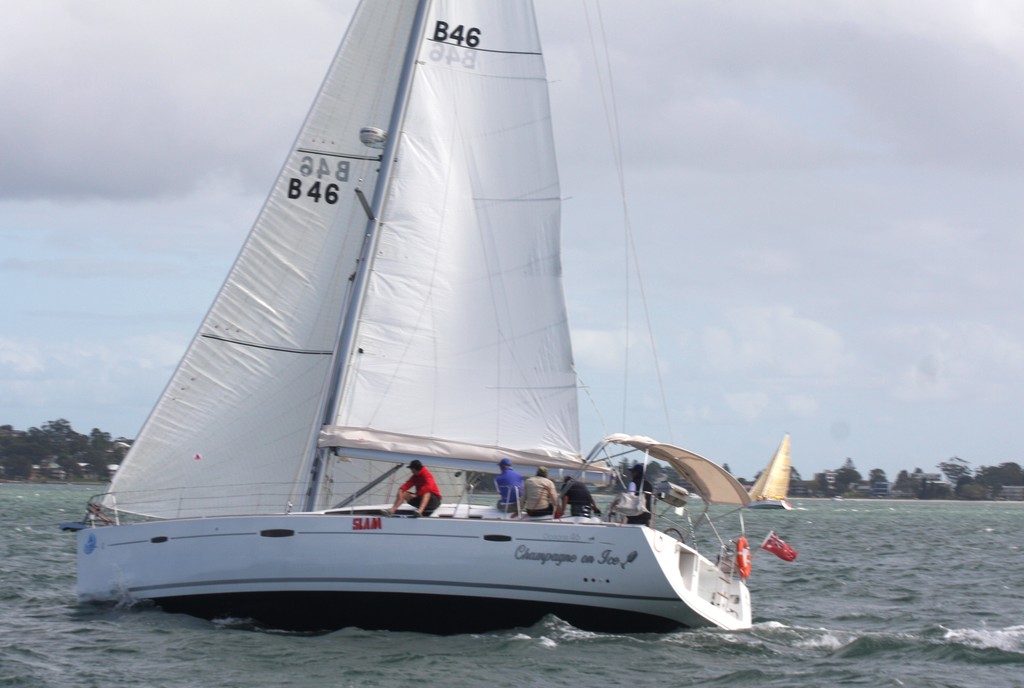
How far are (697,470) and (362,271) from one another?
4.75 metres

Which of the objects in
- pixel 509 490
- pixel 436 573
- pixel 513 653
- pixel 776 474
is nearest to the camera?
pixel 513 653

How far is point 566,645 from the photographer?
45.0ft

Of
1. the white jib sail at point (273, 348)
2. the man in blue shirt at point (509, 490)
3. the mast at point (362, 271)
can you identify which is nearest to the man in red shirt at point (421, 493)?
the man in blue shirt at point (509, 490)

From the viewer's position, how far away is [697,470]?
54.1 feet

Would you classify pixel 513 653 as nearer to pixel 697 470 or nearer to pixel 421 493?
pixel 421 493

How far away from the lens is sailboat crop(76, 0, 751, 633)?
52.0 feet

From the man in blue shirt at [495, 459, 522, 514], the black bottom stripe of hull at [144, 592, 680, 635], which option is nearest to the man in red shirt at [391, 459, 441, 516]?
the man in blue shirt at [495, 459, 522, 514]

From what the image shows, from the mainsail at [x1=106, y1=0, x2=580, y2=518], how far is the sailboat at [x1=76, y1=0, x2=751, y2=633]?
0.02 metres

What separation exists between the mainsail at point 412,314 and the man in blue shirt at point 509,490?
2.18 ft

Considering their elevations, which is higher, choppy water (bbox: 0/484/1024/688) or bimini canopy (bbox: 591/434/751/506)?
bimini canopy (bbox: 591/434/751/506)

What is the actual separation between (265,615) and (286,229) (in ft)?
16.5

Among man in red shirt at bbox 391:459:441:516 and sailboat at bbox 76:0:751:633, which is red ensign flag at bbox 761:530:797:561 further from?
man in red shirt at bbox 391:459:441:516

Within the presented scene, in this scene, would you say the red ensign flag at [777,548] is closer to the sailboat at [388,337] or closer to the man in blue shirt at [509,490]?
the sailboat at [388,337]

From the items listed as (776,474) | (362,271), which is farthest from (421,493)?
(776,474)
